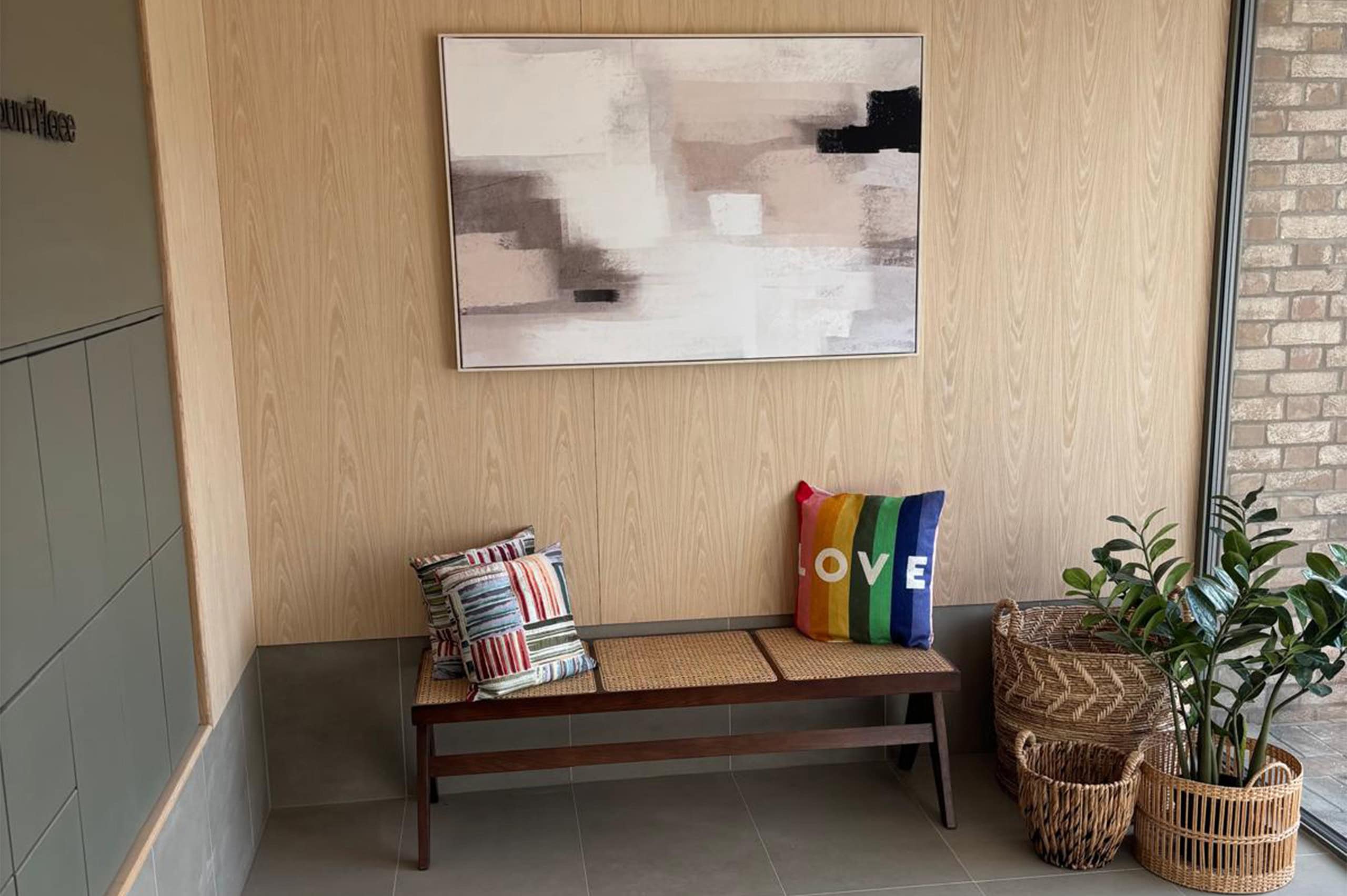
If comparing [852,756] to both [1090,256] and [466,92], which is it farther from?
[466,92]

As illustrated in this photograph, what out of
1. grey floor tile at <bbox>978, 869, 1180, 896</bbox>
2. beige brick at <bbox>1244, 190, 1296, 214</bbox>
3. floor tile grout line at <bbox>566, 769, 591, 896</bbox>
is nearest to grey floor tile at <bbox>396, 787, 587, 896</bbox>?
floor tile grout line at <bbox>566, 769, 591, 896</bbox>

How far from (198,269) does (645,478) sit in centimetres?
127

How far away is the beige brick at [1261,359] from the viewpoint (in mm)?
3318

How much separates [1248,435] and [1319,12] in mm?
1125

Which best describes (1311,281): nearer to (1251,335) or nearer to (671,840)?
(1251,335)

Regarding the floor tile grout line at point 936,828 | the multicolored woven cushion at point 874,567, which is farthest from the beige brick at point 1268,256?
the floor tile grout line at point 936,828

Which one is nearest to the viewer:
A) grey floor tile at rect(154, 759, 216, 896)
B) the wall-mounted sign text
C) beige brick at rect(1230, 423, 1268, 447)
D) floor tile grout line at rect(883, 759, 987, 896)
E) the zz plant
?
the wall-mounted sign text

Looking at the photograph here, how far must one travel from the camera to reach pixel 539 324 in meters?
3.22

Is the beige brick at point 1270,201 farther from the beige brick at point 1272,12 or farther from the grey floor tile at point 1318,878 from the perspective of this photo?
the grey floor tile at point 1318,878

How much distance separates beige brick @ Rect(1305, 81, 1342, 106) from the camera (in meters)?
3.06

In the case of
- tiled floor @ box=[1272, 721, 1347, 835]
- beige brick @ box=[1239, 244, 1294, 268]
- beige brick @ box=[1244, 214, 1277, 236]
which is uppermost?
beige brick @ box=[1244, 214, 1277, 236]

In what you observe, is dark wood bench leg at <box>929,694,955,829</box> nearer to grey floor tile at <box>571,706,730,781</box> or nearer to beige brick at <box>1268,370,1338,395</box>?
grey floor tile at <box>571,706,730,781</box>

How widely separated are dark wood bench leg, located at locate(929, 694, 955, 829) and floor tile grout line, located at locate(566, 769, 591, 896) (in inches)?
37.5

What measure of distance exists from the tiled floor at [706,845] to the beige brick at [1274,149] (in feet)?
5.87
